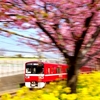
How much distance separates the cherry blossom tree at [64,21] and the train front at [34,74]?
16.6 m

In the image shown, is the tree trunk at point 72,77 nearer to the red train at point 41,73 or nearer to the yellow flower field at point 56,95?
the yellow flower field at point 56,95

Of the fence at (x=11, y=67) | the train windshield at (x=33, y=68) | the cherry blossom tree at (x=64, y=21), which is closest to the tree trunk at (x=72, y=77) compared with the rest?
the cherry blossom tree at (x=64, y=21)

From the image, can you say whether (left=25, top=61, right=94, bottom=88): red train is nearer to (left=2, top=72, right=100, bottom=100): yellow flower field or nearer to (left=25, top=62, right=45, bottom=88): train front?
(left=25, top=62, right=45, bottom=88): train front

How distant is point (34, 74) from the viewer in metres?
23.2

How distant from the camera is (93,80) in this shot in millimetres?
7066

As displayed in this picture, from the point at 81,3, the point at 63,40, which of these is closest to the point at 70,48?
the point at 63,40

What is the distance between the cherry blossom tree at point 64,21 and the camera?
160 inches

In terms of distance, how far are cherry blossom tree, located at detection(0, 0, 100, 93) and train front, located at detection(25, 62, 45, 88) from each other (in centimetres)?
1659

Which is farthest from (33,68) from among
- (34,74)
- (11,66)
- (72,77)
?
(72,77)

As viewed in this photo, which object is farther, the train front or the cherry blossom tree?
the train front

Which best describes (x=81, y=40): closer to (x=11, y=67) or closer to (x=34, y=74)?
(x=34, y=74)

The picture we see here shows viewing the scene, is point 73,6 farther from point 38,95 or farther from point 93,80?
point 93,80

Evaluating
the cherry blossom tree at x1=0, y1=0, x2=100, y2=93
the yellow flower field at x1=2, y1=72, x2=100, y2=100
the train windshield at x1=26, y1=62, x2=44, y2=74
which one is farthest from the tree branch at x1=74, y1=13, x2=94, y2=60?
the train windshield at x1=26, y1=62, x2=44, y2=74

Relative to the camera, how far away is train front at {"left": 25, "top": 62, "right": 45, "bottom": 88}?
22.7m
